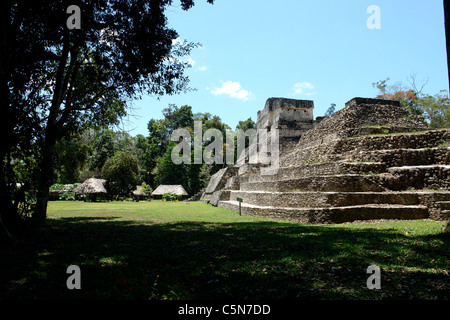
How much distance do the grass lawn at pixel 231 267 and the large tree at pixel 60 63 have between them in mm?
2230

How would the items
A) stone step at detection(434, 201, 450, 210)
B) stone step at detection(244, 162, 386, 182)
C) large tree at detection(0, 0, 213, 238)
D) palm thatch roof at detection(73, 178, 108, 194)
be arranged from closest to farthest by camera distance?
1. large tree at detection(0, 0, 213, 238)
2. stone step at detection(434, 201, 450, 210)
3. stone step at detection(244, 162, 386, 182)
4. palm thatch roof at detection(73, 178, 108, 194)

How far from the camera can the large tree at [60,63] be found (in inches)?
251

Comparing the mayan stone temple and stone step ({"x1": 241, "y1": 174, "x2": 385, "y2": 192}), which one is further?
stone step ({"x1": 241, "y1": 174, "x2": 385, "y2": 192})

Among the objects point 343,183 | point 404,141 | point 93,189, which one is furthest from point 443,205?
point 93,189

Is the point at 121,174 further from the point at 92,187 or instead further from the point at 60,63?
the point at 60,63

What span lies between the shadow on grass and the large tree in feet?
7.46

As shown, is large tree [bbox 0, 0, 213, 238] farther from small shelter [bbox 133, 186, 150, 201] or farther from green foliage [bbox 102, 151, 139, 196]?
small shelter [bbox 133, 186, 150, 201]

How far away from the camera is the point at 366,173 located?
1080 cm

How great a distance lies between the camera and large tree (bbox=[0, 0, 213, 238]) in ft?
20.9

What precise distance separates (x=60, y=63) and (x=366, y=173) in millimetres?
11062

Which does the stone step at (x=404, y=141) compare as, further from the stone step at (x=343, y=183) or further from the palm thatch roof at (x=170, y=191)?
the palm thatch roof at (x=170, y=191)

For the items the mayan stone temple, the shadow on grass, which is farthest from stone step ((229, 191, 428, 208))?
the shadow on grass

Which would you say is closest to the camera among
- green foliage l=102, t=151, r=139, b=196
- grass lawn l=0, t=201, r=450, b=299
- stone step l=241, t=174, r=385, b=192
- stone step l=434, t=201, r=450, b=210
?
grass lawn l=0, t=201, r=450, b=299

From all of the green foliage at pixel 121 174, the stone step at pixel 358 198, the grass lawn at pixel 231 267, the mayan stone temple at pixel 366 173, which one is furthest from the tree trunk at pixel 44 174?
the green foliage at pixel 121 174
